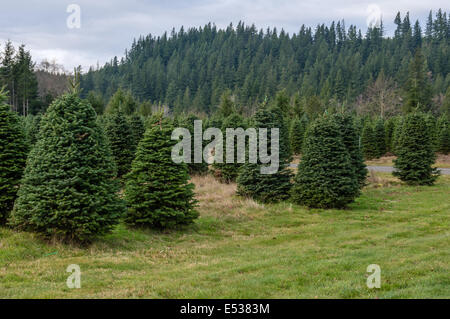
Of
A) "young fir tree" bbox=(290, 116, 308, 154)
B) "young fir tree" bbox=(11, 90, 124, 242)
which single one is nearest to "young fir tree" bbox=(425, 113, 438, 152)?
"young fir tree" bbox=(290, 116, 308, 154)

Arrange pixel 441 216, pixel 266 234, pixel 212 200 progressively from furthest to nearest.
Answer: pixel 212 200
pixel 441 216
pixel 266 234

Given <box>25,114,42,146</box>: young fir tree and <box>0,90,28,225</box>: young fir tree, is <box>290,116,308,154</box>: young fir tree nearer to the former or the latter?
<box>25,114,42,146</box>: young fir tree

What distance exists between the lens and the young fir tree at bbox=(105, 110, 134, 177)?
23.2 meters

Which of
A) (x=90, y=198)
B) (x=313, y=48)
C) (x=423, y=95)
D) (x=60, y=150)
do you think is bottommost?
(x=90, y=198)

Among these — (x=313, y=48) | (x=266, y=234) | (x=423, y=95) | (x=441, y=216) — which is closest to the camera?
(x=266, y=234)

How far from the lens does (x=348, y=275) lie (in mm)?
9125

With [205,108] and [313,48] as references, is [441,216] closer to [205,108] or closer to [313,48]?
[205,108]

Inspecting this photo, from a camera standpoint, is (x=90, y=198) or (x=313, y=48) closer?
(x=90, y=198)

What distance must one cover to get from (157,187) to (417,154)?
73.0 feet

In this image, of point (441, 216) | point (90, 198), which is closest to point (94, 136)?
point (90, 198)

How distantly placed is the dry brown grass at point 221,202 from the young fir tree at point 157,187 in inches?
131

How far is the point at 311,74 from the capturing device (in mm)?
123688

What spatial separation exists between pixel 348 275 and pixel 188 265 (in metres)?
4.35

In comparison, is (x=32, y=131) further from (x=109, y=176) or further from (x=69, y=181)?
(x=69, y=181)
